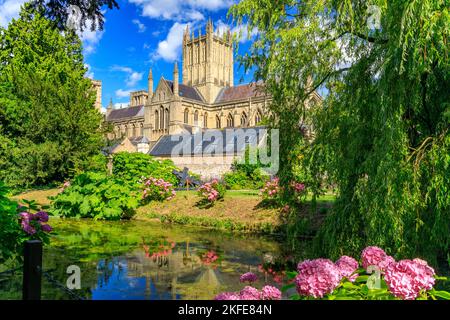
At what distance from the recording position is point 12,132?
24609 millimetres

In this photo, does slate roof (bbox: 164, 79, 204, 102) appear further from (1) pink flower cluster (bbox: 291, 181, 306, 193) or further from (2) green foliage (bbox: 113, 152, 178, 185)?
(1) pink flower cluster (bbox: 291, 181, 306, 193)

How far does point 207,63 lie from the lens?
73688 millimetres

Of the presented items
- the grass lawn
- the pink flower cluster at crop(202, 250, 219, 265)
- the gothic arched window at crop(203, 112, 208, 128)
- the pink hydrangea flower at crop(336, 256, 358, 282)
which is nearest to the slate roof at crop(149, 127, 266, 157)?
the grass lawn

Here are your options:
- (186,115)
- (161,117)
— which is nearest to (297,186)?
(186,115)

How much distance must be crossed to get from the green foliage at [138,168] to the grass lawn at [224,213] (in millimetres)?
3836

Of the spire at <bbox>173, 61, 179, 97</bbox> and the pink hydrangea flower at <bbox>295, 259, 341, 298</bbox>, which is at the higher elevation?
the spire at <bbox>173, 61, 179, 97</bbox>

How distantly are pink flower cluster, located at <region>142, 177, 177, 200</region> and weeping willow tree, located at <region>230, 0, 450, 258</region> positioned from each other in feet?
38.1

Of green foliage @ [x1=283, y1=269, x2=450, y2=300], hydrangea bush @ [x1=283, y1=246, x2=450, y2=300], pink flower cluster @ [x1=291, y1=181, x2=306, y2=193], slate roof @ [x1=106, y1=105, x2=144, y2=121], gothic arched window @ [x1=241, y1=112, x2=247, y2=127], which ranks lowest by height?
green foliage @ [x1=283, y1=269, x2=450, y2=300]

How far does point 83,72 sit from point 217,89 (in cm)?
4310

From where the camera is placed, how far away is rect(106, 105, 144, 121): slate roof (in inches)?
2947

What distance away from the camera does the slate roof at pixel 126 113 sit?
246 feet

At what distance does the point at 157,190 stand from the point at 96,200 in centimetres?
317

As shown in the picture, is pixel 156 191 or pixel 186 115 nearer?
pixel 156 191

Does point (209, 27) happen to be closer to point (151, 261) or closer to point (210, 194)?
point (210, 194)
